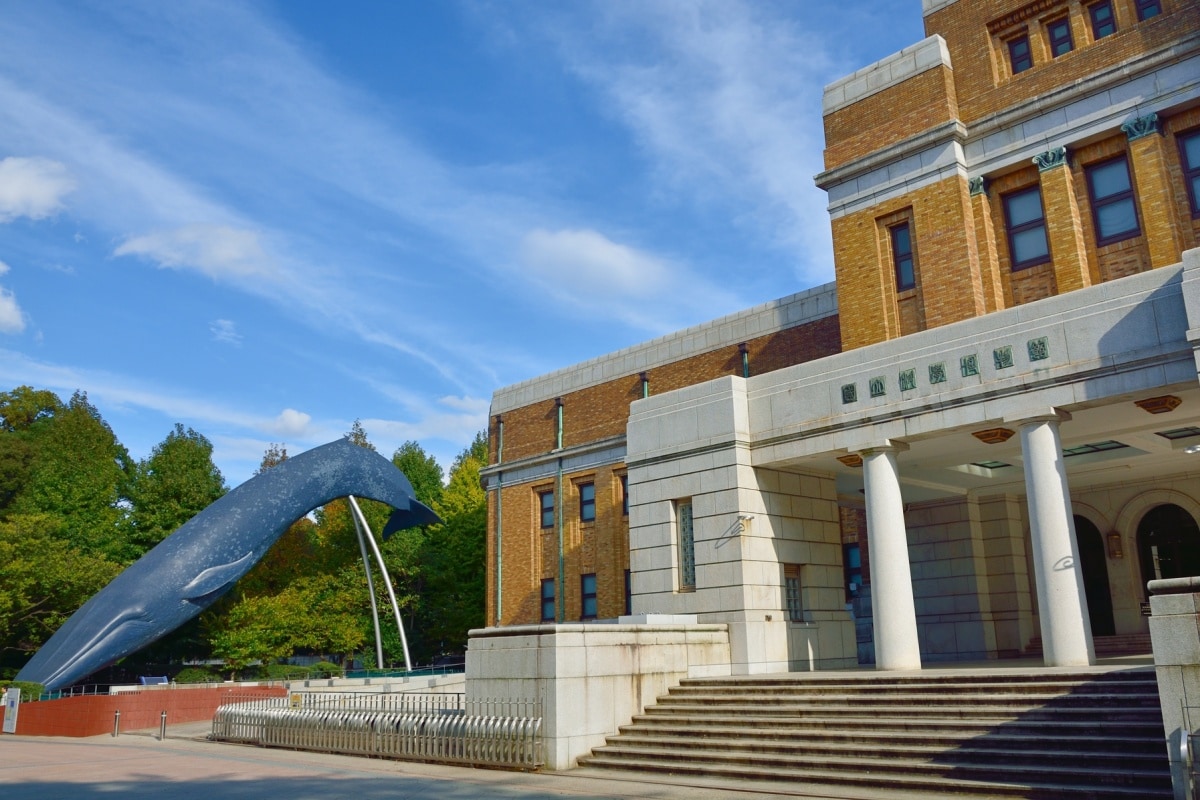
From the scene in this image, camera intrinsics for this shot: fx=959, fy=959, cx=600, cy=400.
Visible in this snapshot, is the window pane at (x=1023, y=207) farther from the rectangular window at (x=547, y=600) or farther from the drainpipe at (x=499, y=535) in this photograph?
the drainpipe at (x=499, y=535)

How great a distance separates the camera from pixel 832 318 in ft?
89.5

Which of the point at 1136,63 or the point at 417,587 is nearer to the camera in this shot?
the point at 1136,63

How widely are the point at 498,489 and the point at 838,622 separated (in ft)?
62.4

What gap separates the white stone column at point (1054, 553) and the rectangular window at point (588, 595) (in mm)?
19625

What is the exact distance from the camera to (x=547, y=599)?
3403 centimetres

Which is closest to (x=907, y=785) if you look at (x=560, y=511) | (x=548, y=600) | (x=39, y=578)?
(x=560, y=511)

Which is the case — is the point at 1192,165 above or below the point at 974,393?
above

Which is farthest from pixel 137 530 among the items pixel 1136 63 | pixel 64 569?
pixel 1136 63

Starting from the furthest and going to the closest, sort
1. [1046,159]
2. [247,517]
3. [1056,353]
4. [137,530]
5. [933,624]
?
1. [137,530]
2. [247,517]
3. [933,624]
4. [1046,159]
5. [1056,353]

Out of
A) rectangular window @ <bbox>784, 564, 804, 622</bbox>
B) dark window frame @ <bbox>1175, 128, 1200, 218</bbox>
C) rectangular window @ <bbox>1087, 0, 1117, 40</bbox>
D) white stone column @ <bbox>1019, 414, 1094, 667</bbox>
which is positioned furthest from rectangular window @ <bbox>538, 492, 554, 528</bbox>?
dark window frame @ <bbox>1175, 128, 1200, 218</bbox>

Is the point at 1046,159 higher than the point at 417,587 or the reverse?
higher

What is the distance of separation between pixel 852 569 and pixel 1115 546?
282 inches

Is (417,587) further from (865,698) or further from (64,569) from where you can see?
(865,698)

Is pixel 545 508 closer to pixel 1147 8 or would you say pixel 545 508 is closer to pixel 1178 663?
pixel 1147 8
